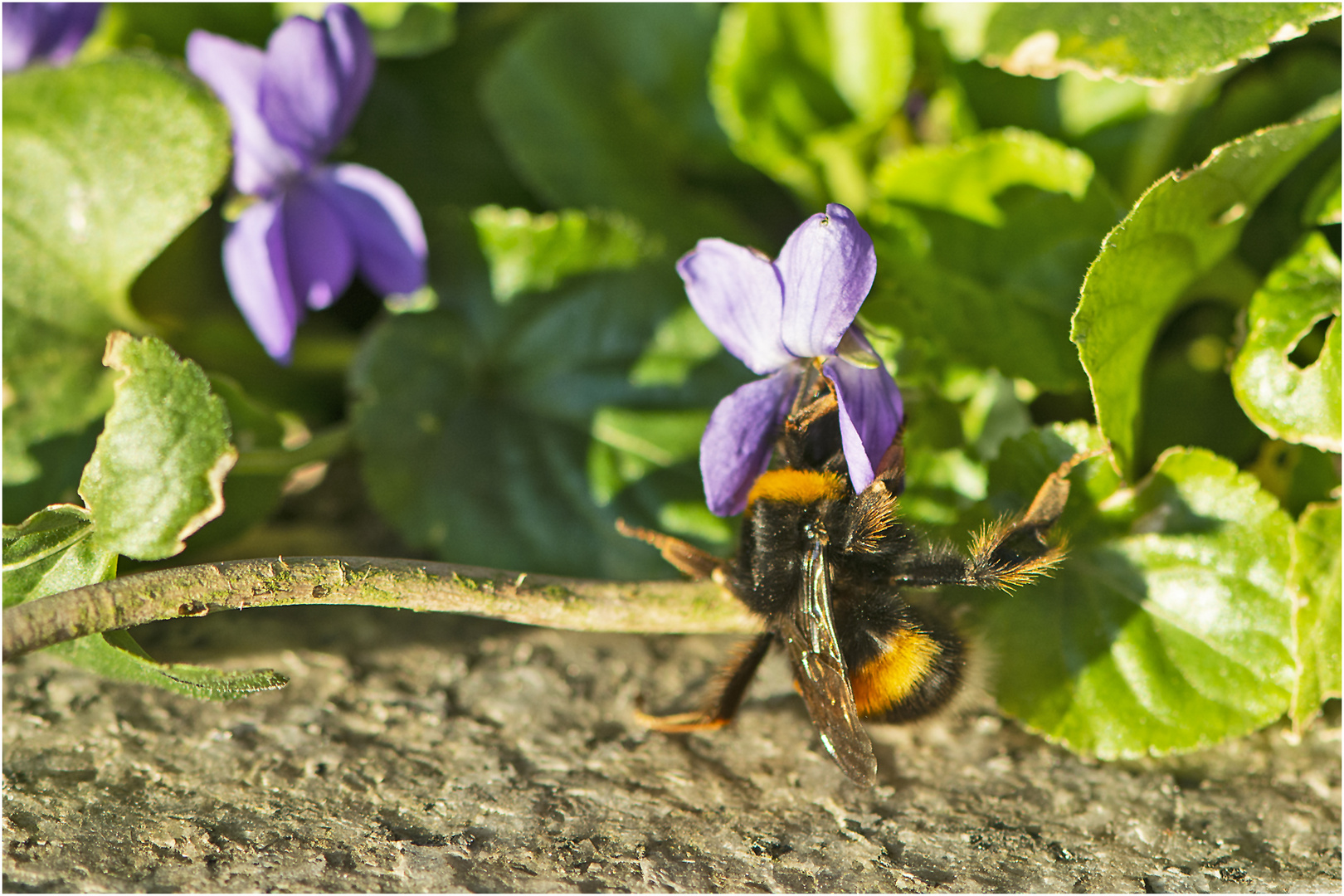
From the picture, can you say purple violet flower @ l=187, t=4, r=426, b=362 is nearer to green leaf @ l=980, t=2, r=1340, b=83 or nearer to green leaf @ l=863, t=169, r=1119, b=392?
green leaf @ l=863, t=169, r=1119, b=392

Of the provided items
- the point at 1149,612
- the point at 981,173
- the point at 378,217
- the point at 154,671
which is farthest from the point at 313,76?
the point at 1149,612

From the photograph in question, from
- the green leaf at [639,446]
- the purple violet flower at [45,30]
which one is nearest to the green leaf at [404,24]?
the purple violet flower at [45,30]

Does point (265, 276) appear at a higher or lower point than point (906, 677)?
higher

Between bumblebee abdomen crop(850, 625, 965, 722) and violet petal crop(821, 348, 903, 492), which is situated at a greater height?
violet petal crop(821, 348, 903, 492)

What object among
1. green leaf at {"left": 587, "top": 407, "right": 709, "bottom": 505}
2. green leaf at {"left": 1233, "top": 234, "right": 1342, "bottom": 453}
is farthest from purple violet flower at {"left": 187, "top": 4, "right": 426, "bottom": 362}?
→ green leaf at {"left": 1233, "top": 234, "right": 1342, "bottom": 453}

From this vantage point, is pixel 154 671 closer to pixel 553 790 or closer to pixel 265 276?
pixel 553 790

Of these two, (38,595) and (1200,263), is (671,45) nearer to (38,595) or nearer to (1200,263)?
(1200,263)

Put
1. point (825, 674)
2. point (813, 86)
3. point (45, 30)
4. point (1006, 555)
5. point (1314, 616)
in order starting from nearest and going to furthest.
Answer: point (825, 674)
point (1006, 555)
point (1314, 616)
point (45, 30)
point (813, 86)

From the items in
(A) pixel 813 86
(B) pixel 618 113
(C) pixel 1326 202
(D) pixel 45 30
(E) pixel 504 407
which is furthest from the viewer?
(B) pixel 618 113
